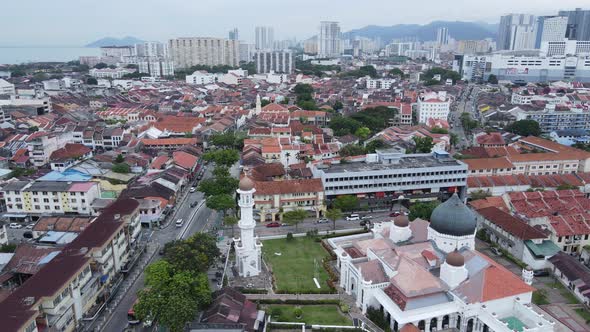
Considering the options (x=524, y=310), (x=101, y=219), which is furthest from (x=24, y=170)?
(x=524, y=310)

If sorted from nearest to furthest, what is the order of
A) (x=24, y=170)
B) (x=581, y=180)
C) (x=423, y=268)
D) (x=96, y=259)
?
1. (x=423, y=268)
2. (x=96, y=259)
3. (x=581, y=180)
4. (x=24, y=170)

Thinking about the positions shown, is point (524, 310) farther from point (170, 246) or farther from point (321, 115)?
point (321, 115)

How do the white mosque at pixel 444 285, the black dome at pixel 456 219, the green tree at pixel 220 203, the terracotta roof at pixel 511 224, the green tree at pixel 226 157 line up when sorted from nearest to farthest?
the white mosque at pixel 444 285
the black dome at pixel 456 219
the terracotta roof at pixel 511 224
the green tree at pixel 220 203
the green tree at pixel 226 157

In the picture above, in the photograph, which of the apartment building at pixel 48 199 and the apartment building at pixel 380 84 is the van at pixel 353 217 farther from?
the apartment building at pixel 380 84

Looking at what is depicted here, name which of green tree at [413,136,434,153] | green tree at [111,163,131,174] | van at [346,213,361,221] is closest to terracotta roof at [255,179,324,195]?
van at [346,213,361,221]

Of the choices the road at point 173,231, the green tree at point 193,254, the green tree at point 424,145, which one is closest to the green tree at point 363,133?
the green tree at point 424,145

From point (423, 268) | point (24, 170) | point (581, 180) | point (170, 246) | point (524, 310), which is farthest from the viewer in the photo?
point (24, 170)
